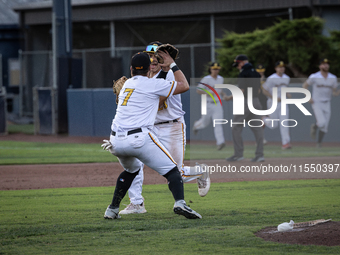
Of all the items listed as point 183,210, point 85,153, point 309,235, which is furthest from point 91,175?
point 309,235

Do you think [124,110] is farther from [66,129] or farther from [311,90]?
[66,129]

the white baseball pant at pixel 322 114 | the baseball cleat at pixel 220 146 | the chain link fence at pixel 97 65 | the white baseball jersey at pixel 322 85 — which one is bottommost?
the baseball cleat at pixel 220 146

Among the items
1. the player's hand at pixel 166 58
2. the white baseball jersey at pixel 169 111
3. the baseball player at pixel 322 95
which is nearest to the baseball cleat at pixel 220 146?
the baseball player at pixel 322 95

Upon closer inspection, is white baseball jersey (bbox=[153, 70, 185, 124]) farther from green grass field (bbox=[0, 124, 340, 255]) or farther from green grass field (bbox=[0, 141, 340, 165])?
green grass field (bbox=[0, 141, 340, 165])

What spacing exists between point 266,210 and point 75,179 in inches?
166

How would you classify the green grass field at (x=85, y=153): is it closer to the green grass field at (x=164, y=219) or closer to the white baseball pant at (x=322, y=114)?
the white baseball pant at (x=322, y=114)

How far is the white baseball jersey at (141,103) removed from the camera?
207 inches

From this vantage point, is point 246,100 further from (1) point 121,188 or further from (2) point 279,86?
(1) point 121,188

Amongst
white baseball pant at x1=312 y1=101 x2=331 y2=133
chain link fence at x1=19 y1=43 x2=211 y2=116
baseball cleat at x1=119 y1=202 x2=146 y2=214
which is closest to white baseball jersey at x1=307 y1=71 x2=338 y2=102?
white baseball pant at x1=312 y1=101 x2=331 y2=133

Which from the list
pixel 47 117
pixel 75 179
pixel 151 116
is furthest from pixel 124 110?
pixel 47 117

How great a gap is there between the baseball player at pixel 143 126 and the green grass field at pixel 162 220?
53 cm

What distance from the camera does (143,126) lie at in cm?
525

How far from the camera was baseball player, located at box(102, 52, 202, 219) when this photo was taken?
5188mm

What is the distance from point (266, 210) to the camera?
6.01 metres
